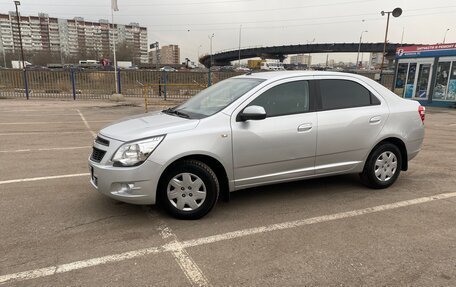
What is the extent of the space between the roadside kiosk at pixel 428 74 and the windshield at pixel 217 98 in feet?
60.2

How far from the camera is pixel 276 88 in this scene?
182 inches

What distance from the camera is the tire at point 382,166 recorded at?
5203 millimetres

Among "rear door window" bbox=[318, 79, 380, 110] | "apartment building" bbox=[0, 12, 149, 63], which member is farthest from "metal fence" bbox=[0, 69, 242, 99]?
"apartment building" bbox=[0, 12, 149, 63]

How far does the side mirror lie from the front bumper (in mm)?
1135

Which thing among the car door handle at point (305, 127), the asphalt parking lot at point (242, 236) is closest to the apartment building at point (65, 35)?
the asphalt parking lot at point (242, 236)

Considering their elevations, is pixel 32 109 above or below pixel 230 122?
below

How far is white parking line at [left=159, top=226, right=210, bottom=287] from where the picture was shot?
303 centimetres

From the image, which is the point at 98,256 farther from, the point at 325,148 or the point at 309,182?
the point at 309,182

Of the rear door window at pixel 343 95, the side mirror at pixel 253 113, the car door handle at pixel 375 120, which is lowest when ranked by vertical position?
the car door handle at pixel 375 120

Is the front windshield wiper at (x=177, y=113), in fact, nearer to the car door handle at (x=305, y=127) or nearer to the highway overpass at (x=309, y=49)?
the car door handle at (x=305, y=127)

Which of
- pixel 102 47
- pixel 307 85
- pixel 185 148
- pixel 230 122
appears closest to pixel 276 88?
pixel 307 85

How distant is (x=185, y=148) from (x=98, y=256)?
1370 mm

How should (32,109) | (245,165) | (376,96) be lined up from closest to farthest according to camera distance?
1. (245,165)
2. (376,96)
3. (32,109)

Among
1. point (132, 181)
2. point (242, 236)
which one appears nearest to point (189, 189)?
point (132, 181)
